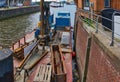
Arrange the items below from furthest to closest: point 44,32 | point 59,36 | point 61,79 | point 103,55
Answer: point 59,36 → point 44,32 → point 61,79 → point 103,55

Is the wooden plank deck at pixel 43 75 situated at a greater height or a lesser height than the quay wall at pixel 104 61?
lesser

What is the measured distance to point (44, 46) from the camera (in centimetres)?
1661

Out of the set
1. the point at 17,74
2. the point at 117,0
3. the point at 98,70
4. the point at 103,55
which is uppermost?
the point at 117,0

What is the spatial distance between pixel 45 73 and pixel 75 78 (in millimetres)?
4062

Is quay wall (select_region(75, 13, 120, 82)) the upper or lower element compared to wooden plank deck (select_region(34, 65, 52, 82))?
upper

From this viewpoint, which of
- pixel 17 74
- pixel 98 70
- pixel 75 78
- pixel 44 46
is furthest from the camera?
pixel 44 46

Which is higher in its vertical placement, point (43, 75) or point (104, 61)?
point (104, 61)

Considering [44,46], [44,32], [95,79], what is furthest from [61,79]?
[44,32]

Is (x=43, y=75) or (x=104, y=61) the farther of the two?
(x=43, y=75)

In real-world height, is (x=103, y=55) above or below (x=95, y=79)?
above

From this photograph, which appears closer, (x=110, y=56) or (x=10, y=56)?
(x=110, y=56)

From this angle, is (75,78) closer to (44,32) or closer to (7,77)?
(44,32)

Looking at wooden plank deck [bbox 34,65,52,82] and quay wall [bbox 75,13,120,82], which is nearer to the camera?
quay wall [bbox 75,13,120,82]

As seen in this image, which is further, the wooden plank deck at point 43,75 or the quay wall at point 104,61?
the wooden plank deck at point 43,75
